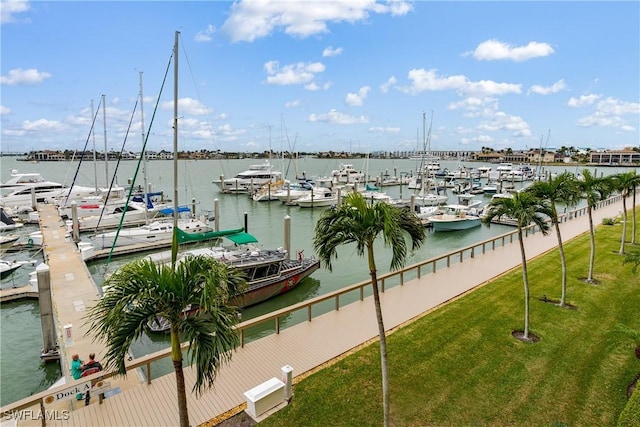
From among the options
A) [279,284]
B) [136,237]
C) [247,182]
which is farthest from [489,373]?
[247,182]

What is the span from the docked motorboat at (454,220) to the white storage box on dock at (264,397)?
29585mm

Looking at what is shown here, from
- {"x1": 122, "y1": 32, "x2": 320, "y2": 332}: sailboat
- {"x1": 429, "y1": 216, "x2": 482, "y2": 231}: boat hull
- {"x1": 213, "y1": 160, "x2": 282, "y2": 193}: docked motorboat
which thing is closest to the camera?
{"x1": 122, "y1": 32, "x2": 320, "y2": 332}: sailboat

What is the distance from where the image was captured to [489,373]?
8.97m

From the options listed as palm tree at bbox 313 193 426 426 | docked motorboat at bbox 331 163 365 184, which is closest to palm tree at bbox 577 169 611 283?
palm tree at bbox 313 193 426 426

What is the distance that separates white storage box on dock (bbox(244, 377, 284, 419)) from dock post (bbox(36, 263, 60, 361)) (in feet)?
30.4

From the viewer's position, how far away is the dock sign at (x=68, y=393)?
23.6 ft

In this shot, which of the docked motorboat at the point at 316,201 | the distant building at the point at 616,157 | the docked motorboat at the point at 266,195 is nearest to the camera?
the docked motorboat at the point at 316,201

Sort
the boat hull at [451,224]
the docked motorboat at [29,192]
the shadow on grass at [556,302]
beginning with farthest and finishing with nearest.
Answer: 1. the docked motorboat at [29,192]
2. the boat hull at [451,224]
3. the shadow on grass at [556,302]

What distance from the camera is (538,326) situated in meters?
11.5

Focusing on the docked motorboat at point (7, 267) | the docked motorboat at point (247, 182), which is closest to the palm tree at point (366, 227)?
the docked motorboat at point (7, 267)

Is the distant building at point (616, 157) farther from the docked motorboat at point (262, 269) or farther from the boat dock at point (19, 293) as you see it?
the boat dock at point (19, 293)

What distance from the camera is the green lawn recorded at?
759 cm

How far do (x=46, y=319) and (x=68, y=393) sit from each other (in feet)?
21.7

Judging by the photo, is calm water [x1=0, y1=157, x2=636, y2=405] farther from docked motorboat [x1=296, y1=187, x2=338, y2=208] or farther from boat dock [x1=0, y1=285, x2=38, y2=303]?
docked motorboat [x1=296, y1=187, x2=338, y2=208]
